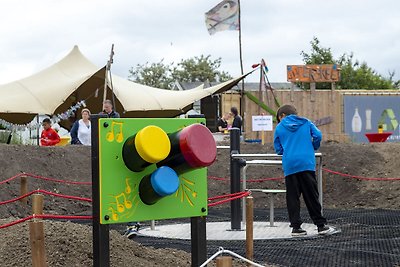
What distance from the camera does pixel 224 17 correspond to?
30.4 meters

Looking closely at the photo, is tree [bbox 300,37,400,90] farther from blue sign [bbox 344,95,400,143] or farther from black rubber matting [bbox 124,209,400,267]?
black rubber matting [bbox 124,209,400,267]

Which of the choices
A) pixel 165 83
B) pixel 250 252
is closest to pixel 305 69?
pixel 250 252

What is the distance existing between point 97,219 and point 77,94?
2479 centimetres

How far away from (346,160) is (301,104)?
10165 mm

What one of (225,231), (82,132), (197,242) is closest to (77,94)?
(82,132)

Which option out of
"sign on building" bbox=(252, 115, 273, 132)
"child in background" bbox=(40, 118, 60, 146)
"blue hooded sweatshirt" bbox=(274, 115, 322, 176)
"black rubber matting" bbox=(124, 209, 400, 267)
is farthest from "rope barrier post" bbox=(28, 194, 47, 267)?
"sign on building" bbox=(252, 115, 273, 132)

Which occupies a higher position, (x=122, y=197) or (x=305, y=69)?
(x=305, y=69)

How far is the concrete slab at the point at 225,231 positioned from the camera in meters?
10.8

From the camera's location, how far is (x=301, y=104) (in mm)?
30328

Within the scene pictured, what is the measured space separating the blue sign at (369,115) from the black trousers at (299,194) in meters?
20.4

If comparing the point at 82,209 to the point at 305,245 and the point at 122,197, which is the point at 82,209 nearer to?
the point at 305,245

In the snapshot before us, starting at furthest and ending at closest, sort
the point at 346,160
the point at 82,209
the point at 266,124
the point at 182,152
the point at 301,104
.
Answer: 1. the point at 301,104
2. the point at 266,124
3. the point at 346,160
4. the point at 82,209
5. the point at 182,152

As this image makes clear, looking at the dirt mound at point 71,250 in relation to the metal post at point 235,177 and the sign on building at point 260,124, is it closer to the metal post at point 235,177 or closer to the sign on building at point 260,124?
the metal post at point 235,177

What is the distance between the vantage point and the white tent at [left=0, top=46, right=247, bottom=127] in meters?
27.2
